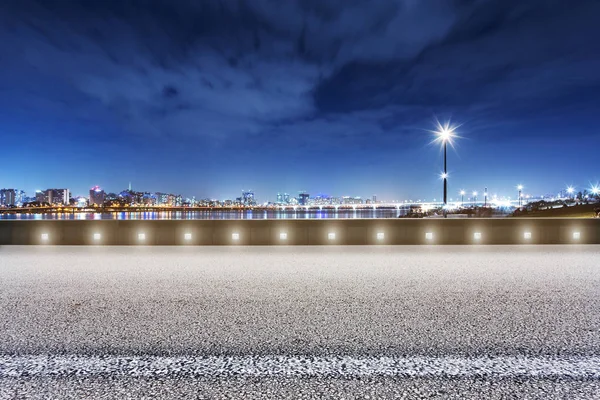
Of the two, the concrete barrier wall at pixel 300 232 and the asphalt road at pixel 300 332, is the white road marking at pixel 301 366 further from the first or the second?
the concrete barrier wall at pixel 300 232

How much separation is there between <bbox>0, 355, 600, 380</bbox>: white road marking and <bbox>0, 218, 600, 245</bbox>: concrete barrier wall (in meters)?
12.5

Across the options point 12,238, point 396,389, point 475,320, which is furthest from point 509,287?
point 12,238

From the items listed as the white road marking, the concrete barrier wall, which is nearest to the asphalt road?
the white road marking

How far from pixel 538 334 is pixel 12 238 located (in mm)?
18701

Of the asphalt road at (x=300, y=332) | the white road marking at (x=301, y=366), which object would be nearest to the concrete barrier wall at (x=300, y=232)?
the asphalt road at (x=300, y=332)

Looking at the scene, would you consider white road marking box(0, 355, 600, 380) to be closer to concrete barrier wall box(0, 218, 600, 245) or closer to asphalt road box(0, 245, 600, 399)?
asphalt road box(0, 245, 600, 399)

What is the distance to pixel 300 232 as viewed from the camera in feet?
55.4

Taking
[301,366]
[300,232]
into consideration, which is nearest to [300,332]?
[301,366]

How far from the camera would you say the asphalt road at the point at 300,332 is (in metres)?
3.68

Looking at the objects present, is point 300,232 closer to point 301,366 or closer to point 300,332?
point 300,332

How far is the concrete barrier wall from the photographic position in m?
16.8

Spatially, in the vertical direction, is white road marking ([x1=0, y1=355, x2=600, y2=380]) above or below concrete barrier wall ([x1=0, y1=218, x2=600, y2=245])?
below

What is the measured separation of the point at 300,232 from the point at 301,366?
12.8 m

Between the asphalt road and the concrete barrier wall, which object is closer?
the asphalt road
